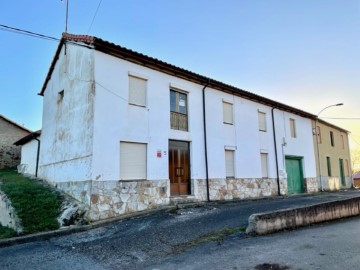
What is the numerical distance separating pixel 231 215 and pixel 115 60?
745cm

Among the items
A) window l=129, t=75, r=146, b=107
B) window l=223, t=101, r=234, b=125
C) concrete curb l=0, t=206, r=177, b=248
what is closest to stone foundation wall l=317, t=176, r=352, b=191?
window l=223, t=101, r=234, b=125

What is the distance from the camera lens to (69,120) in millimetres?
13461

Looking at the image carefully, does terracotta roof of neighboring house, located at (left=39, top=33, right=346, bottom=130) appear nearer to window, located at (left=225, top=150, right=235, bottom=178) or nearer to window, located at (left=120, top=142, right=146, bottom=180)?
window, located at (left=225, top=150, right=235, bottom=178)

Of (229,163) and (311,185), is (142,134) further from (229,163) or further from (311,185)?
(311,185)

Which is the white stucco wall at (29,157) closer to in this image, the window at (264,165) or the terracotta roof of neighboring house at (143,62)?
the terracotta roof of neighboring house at (143,62)

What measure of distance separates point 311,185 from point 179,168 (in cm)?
1387

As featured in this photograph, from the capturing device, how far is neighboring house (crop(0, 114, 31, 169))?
23.8m

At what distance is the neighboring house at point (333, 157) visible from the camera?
85.6 ft

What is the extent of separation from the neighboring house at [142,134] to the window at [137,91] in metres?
0.04

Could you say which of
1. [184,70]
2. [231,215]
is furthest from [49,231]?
[184,70]

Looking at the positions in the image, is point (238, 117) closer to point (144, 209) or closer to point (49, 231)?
point (144, 209)

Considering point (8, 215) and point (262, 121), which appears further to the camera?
point (262, 121)

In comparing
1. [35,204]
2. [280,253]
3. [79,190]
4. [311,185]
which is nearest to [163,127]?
[79,190]

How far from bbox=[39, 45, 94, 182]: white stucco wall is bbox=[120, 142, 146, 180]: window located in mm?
1337
